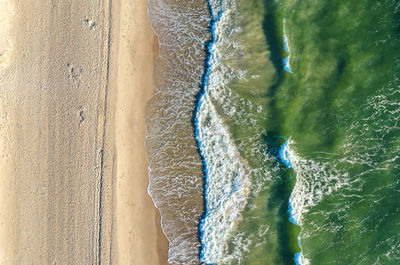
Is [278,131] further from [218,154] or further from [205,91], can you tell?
[205,91]

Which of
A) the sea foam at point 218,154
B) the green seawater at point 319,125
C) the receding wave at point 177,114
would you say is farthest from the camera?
the receding wave at point 177,114

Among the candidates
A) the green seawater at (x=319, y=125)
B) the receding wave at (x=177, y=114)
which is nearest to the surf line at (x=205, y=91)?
the receding wave at (x=177, y=114)

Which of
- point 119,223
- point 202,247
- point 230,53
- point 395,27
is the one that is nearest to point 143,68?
point 230,53

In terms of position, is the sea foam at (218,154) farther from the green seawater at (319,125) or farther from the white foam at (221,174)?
the green seawater at (319,125)

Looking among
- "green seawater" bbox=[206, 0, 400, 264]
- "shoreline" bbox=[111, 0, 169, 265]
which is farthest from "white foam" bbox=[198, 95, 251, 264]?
"shoreline" bbox=[111, 0, 169, 265]

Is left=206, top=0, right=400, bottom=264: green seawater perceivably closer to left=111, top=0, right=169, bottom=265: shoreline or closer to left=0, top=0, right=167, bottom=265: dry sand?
left=111, top=0, right=169, bottom=265: shoreline

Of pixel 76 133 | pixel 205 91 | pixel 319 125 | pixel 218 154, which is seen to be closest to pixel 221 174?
pixel 218 154
